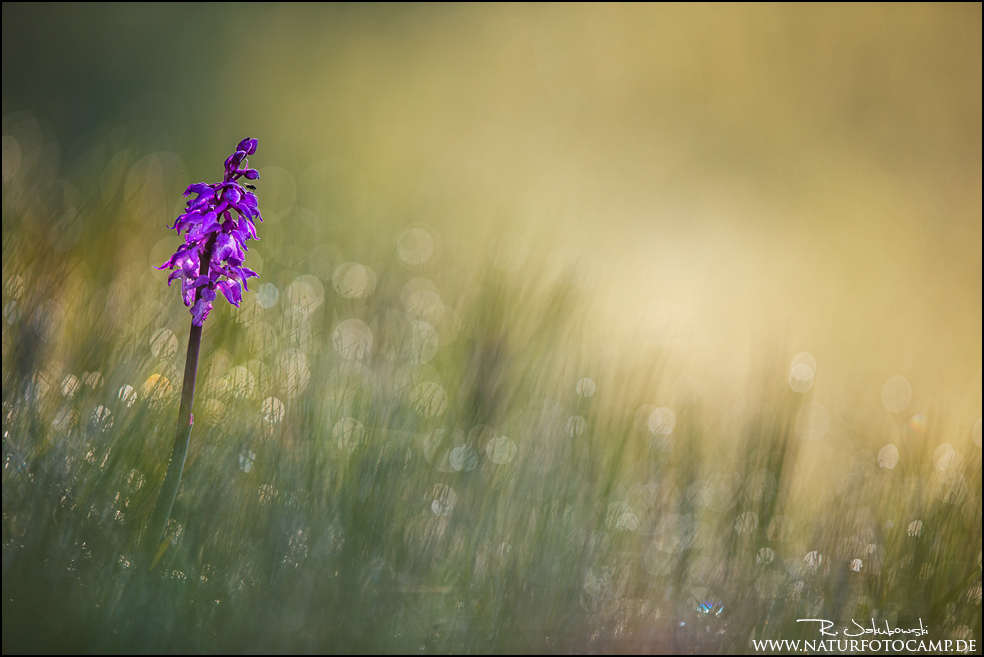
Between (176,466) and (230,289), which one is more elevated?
(230,289)

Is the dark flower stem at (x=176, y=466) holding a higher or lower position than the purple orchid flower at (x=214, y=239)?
lower

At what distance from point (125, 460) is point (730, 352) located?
168 centimetres

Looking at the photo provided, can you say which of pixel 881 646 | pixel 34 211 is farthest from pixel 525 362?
pixel 34 211

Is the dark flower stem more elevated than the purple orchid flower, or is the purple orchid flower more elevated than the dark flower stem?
the purple orchid flower

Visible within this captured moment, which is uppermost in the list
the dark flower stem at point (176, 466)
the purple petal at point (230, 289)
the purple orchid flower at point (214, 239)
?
the purple orchid flower at point (214, 239)

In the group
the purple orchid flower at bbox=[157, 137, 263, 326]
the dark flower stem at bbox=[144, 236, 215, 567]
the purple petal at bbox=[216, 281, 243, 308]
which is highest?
the purple orchid flower at bbox=[157, 137, 263, 326]

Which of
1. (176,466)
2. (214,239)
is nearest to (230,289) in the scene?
(214,239)

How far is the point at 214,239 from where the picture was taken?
0.72 meters

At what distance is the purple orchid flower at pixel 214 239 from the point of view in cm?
70

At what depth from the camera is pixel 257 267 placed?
1.41m

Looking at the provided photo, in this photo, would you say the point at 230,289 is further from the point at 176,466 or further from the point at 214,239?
the point at 176,466

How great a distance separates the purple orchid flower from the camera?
699 mm

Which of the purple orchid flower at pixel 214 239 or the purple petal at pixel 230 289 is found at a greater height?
the purple orchid flower at pixel 214 239

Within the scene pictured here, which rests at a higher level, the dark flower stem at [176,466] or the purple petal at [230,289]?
the purple petal at [230,289]
